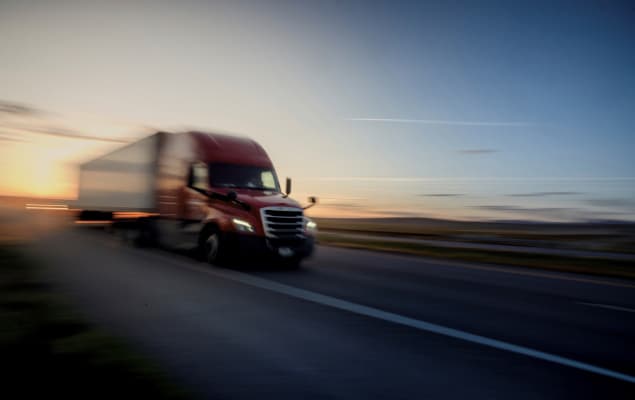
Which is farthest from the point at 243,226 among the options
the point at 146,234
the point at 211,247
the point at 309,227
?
the point at 146,234

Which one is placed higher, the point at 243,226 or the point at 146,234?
the point at 243,226

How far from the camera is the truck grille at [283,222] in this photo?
34.6 ft

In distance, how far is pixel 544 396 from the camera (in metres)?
3.59

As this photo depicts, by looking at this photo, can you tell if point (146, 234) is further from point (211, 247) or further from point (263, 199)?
point (263, 199)

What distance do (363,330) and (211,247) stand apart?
248 inches

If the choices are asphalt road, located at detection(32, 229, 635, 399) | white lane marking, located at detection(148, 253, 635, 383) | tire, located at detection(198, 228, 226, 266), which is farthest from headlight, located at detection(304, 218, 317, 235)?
white lane marking, located at detection(148, 253, 635, 383)

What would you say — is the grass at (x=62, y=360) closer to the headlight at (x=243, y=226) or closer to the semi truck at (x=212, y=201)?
the headlight at (x=243, y=226)

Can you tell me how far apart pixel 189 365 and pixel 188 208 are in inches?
322

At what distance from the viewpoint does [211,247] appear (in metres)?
10.9

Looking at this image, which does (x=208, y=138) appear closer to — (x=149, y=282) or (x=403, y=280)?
(x=149, y=282)

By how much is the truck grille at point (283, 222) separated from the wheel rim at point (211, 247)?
1261 millimetres

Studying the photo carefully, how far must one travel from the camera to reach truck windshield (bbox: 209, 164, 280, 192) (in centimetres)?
1148

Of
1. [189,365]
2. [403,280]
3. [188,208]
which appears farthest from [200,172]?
[189,365]

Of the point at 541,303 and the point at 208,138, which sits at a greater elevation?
the point at 208,138
